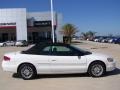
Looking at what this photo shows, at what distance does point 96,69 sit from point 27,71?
2.65 m

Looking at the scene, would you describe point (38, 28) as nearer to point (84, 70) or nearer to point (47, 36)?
point (47, 36)

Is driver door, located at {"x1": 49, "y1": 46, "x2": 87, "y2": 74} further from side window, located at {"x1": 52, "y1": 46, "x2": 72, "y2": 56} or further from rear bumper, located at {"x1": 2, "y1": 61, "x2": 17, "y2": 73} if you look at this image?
rear bumper, located at {"x1": 2, "y1": 61, "x2": 17, "y2": 73}

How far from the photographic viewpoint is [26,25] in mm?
63062

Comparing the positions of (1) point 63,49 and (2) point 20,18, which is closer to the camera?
(1) point 63,49

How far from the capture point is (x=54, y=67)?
11.2 m

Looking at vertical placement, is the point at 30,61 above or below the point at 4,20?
below

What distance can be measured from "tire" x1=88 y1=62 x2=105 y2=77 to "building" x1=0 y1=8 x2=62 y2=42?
171ft

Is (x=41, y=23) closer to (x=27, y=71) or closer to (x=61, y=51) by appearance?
(x=61, y=51)

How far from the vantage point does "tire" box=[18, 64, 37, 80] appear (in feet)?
36.8

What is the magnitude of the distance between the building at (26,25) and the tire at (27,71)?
5169cm

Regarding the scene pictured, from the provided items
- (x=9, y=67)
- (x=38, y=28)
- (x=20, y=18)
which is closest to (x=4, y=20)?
(x=20, y=18)

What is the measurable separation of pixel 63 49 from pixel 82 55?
0.78 meters

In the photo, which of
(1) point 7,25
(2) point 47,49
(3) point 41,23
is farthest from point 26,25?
(2) point 47,49

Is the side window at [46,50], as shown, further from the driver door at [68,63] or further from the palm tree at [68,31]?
the palm tree at [68,31]
